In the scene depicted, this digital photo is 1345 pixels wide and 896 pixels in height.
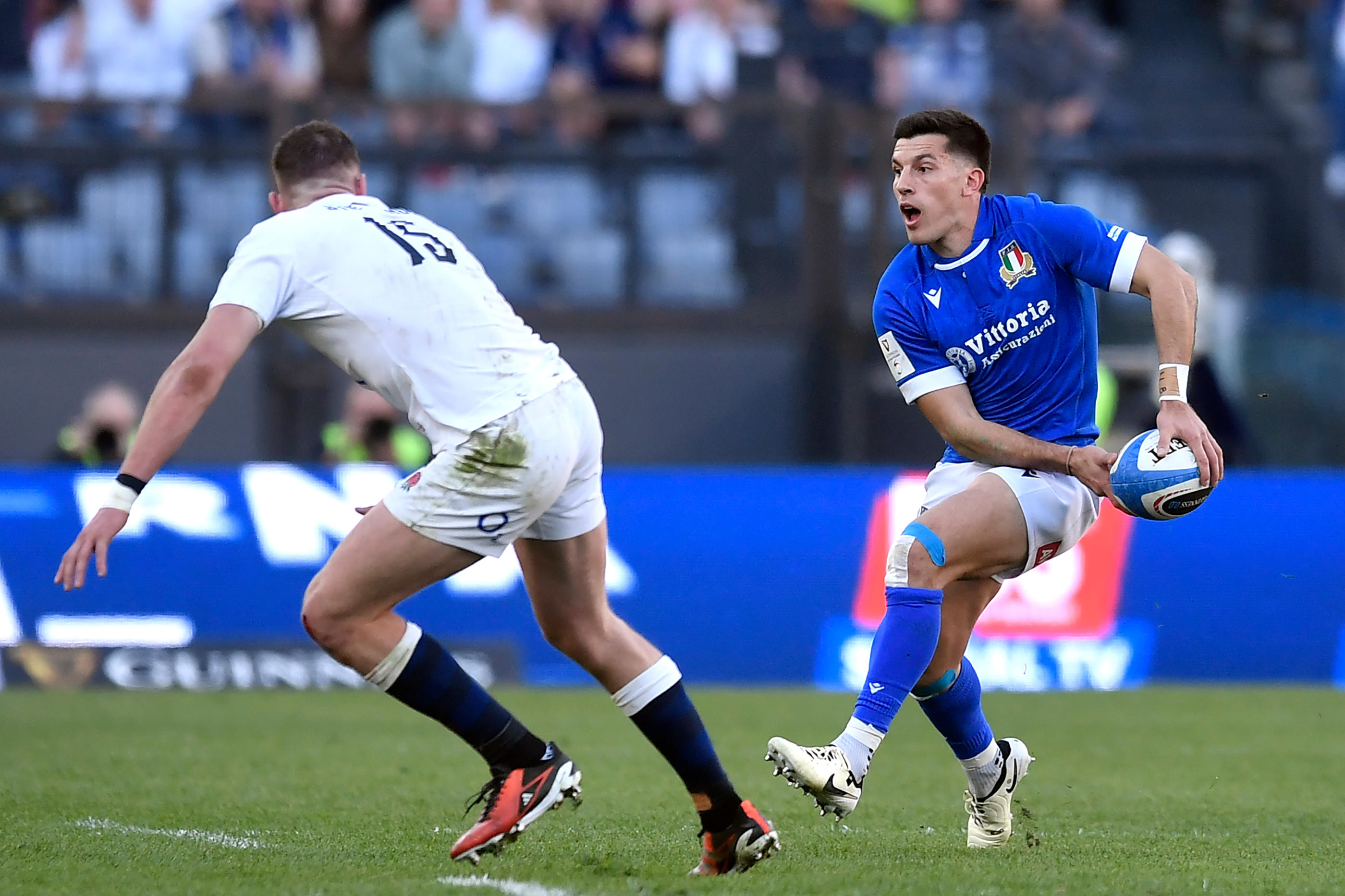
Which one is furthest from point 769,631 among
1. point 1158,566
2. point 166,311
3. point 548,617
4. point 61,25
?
point 61,25

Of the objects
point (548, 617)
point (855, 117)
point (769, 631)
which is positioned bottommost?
point (769, 631)

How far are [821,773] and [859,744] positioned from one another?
0.22 m

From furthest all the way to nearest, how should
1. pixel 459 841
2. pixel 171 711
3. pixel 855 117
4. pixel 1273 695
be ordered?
pixel 855 117, pixel 1273 695, pixel 171 711, pixel 459 841

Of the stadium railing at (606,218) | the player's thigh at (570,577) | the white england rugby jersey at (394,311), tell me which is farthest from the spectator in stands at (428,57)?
the player's thigh at (570,577)

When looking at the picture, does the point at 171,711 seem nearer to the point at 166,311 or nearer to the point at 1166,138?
the point at 166,311

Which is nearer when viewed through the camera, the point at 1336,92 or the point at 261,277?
the point at 261,277

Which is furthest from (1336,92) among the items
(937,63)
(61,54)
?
(61,54)

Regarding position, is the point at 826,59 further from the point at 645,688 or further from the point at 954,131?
the point at 645,688

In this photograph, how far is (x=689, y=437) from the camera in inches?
541

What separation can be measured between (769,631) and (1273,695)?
3006 mm

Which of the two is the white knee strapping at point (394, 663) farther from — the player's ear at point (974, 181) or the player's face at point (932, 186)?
the player's ear at point (974, 181)

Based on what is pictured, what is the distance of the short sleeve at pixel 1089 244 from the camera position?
542 centimetres

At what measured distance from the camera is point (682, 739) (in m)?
5.16

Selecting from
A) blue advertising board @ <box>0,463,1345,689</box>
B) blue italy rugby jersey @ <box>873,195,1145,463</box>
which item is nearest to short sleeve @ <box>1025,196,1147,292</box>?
blue italy rugby jersey @ <box>873,195,1145,463</box>
